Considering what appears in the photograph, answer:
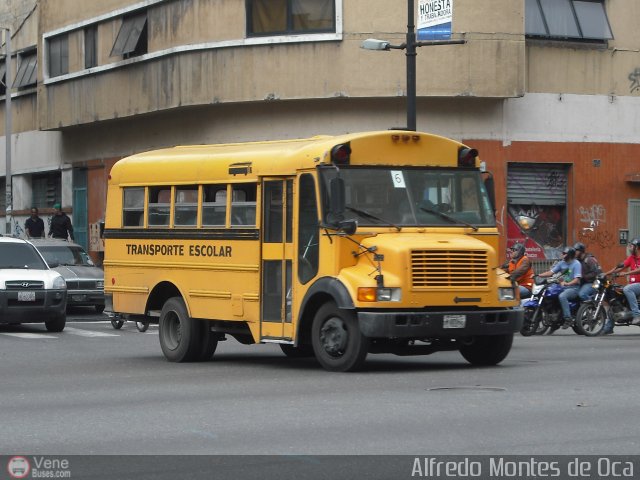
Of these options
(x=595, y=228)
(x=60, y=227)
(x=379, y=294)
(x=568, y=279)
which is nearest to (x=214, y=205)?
(x=379, y=294)

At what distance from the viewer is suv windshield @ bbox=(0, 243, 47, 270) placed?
25906 mm

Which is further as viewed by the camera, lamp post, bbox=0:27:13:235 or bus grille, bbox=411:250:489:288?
lamp post, bbox=0:27:13:235

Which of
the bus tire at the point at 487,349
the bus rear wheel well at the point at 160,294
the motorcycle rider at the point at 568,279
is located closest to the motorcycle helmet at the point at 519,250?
the motorcycle rider at the point at 568,279

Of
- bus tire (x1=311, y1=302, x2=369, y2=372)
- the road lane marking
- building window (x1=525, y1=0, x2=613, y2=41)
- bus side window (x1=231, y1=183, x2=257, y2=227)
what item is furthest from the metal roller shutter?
bus tire (x1=311, y1=302, x2=369, y2=372)

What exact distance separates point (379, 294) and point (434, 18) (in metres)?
10.9

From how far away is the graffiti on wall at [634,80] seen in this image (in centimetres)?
3494

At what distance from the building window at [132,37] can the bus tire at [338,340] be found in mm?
22119

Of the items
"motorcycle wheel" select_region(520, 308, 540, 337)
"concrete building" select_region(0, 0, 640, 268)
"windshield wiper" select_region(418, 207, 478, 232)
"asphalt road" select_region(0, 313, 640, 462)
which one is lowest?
"motorcycle wheel" select_region(520, 308, 540, 337)

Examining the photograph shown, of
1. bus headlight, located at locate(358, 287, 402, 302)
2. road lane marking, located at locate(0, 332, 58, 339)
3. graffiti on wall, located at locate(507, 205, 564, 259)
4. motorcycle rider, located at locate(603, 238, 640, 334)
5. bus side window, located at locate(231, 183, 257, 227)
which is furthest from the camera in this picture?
graffiti on wall, located at locate(507, 205, 564, 259)

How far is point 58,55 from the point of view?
42.2 metres

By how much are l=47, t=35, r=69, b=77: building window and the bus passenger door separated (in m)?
25.9

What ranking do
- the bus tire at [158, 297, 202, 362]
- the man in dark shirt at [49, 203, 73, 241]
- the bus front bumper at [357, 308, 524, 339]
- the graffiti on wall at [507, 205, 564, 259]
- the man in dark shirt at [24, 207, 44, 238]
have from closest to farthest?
the bus front bumper at [357, 308, 524, 339], the bus tire at [158, 297, 202, 362], the graffiti on wall at [507, 205, 564, 259], the man in dark shirt at [49, 203, 73, 241], the man in dark shirt at [24, 207, 44, 238]

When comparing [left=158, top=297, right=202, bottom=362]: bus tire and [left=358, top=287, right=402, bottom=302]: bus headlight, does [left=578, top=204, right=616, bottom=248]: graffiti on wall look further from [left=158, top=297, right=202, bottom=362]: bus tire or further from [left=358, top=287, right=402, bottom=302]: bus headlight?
[left=358, top=287, right=402, bottom=302]: bus headlight
